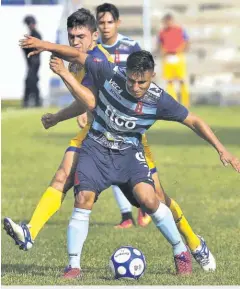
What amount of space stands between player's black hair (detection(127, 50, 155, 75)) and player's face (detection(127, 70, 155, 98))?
0.03 meters

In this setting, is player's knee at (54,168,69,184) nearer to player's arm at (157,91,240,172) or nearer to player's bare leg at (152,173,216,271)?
player's bare leg at (152,173,216,271)

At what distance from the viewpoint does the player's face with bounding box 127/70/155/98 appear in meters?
8.79

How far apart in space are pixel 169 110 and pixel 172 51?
24.2m

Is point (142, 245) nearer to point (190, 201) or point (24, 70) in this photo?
point (190, 201)

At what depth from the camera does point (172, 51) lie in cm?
3312

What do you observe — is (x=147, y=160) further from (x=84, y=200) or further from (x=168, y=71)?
(x=168, y=71)

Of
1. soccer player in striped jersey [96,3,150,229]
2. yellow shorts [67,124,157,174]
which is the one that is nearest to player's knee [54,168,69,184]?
yellow shorts [67,124,157,174]

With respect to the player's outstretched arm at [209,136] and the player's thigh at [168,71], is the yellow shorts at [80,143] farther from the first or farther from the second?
the player's thigh at [168,71]

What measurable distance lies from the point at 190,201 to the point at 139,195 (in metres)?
5.38

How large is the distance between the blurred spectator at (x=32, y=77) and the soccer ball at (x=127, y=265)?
78.7 feet

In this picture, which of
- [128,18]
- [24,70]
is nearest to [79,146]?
[24,70]

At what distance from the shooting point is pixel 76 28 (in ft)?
31.8

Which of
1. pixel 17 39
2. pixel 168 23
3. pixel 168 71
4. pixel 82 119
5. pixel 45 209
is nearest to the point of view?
pixel 45 209

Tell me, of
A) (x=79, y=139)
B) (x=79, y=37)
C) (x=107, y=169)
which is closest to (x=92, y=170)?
(x=107, y=169)
